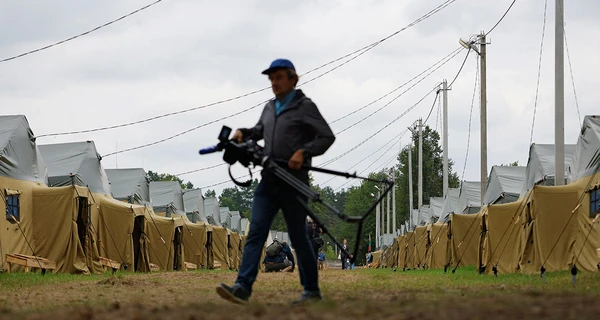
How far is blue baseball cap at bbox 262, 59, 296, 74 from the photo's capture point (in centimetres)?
866

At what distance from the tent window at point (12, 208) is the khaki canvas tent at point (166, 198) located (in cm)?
2324

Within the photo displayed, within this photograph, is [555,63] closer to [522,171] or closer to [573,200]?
[573,200]

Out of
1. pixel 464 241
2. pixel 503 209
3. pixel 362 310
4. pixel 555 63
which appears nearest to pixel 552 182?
pixel 503 209

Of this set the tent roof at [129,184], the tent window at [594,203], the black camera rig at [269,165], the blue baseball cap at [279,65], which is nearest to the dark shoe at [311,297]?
the black camera rig at [269,165]

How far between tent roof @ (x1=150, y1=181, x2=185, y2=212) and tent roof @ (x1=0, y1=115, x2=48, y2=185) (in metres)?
21.5

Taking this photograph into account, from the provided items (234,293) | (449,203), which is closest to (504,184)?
(449,203)

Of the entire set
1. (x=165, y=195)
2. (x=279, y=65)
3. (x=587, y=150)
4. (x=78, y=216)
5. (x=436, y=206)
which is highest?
→ (x=165, y=195)

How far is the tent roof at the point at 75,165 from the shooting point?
95.3 ft

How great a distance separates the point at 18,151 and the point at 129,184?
16.1m

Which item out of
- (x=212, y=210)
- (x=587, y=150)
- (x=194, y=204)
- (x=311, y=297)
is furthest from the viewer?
(x=212, y=210)

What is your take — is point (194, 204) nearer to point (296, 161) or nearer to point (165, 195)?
A: point (165, 195)

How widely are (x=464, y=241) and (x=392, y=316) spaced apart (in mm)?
25553

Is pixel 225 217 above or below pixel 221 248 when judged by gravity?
above

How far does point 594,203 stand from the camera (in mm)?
18547
